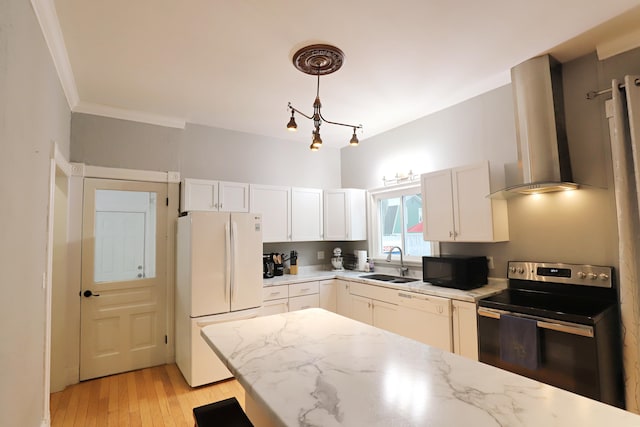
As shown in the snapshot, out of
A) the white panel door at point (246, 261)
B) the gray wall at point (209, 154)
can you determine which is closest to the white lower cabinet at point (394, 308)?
the white panel door at point (246, 261)

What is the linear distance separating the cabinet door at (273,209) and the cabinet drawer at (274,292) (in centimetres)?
64

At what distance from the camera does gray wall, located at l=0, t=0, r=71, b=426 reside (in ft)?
4.58

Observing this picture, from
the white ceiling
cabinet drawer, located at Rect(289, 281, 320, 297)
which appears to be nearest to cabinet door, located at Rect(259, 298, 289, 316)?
cabinet drawer, located at Rect(289, 281, 320, 297)

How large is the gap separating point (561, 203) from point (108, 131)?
14.3ft

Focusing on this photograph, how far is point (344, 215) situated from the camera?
4426 millimetres

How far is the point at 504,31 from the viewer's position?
218 cm

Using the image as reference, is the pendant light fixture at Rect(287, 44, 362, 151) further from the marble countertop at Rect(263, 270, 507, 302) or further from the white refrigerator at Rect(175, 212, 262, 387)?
the marble countertop at Rect(263, 270, 507, 302)

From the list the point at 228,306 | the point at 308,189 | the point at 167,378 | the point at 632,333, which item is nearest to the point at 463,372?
the point at 632,333

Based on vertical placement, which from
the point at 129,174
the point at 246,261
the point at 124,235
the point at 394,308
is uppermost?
the point at 129,174

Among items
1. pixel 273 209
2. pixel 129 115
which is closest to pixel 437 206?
pixel 273 209

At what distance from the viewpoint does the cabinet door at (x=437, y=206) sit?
10.4ft

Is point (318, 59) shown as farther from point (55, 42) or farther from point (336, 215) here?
point (336, 215)

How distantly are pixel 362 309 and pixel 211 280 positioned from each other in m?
1.71

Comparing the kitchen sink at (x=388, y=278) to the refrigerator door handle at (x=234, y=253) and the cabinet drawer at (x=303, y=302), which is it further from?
the refrigerator door handle at (x=234, y=253)
